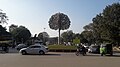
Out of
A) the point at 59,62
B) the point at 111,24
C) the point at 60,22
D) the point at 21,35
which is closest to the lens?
the point at 59,62

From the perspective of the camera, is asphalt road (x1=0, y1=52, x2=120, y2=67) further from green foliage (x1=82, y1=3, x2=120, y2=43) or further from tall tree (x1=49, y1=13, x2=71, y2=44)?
tall tree (x1=49, y1=13, x2=71, y2=44)

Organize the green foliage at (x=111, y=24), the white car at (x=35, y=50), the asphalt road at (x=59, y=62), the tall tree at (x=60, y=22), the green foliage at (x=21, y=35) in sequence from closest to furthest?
the asphalt road at (x=59, y=62), the white car at (x=35, y=50), the green foliage at (x=111, y=24), the tall tree at (x=60, y=22), the green foliage at (x=21, y=35)

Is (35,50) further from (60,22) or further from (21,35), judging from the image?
(21,35)

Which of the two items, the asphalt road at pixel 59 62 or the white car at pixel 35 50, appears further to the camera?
the white car at pixel 35 50

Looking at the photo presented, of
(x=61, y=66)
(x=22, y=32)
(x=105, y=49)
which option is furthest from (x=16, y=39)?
(x=61, y=66)

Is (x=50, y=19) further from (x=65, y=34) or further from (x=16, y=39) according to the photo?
(x=65, y=34)

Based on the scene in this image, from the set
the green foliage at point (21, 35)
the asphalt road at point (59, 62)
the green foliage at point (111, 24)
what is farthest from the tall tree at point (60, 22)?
the asphalt road at point (59, 62)

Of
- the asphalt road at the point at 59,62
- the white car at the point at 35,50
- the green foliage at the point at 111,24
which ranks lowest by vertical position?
the asphalt road at the point at 59,62

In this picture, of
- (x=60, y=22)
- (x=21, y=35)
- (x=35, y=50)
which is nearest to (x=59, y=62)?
(x=35, y=50)

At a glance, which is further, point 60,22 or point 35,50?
point 60,22

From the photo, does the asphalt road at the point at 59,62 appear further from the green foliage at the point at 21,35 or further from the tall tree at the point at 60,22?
the green foliage at the point at 21,35

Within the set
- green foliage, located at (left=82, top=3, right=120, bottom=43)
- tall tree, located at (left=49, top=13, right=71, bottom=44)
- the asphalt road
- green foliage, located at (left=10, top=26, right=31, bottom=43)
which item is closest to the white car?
the asphalt road

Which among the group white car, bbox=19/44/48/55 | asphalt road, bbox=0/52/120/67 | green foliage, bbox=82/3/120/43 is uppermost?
green foliage, bbox=82/3/120/43

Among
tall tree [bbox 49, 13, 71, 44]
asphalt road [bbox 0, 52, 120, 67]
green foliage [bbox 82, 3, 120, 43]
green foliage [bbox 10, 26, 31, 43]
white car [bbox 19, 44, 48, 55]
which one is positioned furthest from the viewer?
green foliage [bbox 10, 26, 31, 43]
